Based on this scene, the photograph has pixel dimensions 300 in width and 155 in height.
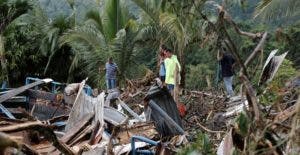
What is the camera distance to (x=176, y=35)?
14594 millimetres

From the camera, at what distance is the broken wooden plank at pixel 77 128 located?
16.6ft

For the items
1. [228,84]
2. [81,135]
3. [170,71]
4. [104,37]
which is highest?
[81,135]

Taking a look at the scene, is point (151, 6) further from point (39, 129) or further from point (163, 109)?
point (39, 129)

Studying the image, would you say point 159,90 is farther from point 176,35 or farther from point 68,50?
point 68,50

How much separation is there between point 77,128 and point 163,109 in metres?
1.08

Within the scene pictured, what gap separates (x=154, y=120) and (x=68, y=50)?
48.0ft

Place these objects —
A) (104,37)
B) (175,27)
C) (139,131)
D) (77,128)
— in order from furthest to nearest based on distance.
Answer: (104,37)
(175,27)
(139,131)
(77,128)

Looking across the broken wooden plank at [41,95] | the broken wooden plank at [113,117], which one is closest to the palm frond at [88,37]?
the broken wooden plank at [41,95]

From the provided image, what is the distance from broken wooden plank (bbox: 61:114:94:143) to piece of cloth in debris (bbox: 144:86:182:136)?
66 cm

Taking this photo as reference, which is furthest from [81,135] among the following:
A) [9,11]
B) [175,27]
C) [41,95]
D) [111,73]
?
[9,11]

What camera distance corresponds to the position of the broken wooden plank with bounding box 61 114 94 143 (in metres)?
5.05

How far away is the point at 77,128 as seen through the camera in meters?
5.30

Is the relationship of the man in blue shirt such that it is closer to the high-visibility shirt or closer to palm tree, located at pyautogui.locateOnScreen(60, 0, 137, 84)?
the high-visibility shirt

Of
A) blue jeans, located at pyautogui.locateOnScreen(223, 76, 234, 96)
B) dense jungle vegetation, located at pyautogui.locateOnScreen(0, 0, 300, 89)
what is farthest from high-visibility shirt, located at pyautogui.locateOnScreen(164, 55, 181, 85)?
dense jungle vegetation, located at pyautogui.locateOnScreen(0, 0, 300, 89)
